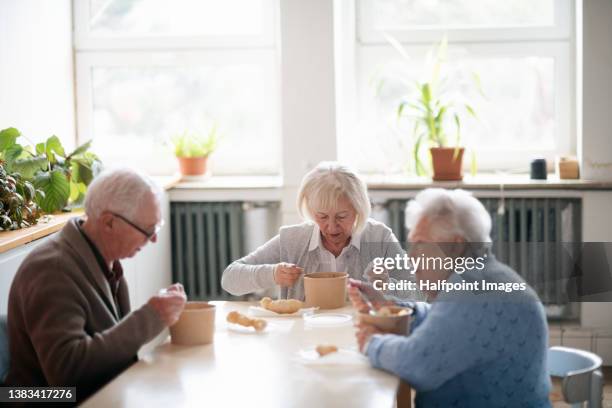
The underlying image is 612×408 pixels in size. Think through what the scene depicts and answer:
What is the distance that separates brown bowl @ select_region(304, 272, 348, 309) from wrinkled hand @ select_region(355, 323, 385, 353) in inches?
17.1

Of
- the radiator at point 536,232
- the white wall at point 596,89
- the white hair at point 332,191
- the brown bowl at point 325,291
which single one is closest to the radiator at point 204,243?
the radiator at point 536,232

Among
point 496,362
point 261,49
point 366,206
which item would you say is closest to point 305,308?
point 366,206

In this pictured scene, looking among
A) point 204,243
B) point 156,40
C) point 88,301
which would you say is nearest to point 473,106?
point 204,243

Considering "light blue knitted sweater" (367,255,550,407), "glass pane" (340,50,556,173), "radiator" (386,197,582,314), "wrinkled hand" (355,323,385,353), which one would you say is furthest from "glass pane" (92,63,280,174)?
"light blue knitted sweater" (367,255,550,407)

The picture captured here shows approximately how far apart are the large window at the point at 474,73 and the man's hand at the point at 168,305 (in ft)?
8.05

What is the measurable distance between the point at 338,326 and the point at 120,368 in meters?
0.60

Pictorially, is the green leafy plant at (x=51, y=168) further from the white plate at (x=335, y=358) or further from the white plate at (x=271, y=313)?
the white plate at (x=335, y=358)

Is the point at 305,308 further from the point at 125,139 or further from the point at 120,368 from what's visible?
the point at 125,139

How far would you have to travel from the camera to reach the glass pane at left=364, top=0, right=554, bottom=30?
4.50 meters

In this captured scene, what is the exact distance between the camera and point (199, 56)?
4711 millimetres

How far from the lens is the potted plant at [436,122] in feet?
14.0

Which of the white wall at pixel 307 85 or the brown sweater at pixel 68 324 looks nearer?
the brown sweater at pixel 68 324

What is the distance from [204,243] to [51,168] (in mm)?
1123

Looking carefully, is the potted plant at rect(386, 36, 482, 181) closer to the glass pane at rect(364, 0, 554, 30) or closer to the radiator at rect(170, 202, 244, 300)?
the glass pane at rect(364, 0, 554, 30)
